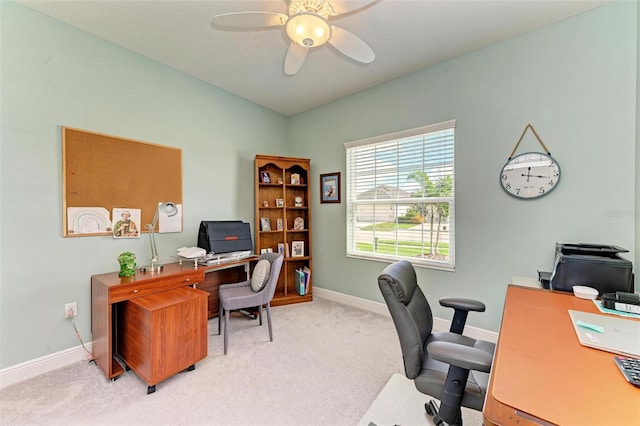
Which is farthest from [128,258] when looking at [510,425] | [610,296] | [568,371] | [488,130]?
[488,130]

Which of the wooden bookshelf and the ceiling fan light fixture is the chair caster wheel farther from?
the ceiling fan light fixture

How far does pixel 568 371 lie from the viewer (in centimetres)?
83

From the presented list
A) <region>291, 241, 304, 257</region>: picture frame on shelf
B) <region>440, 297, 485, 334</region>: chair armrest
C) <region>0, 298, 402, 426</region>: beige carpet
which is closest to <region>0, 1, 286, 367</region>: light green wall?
<region>0, 298, 402, 426</region>: beige carpet

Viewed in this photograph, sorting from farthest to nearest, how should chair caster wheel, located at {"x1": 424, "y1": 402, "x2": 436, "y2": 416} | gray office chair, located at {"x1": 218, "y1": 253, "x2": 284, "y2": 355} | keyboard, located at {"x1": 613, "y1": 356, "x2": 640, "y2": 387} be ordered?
gray office chair, located at {"x1": 218, "y1": 253, "x2": 284, "y2": 355} < chair caster wheel, located at {"x1": 424, "y1": 402, "x2": 436, "y2": 416} < keyboard, located at {"x1": 613, "y1": 356, "x2": 640, "y2": 387}

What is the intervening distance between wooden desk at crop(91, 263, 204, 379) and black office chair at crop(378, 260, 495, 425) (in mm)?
1829

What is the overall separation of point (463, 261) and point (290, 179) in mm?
2394

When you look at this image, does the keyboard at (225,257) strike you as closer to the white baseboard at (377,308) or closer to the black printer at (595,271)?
the white baseboard at (377,308)

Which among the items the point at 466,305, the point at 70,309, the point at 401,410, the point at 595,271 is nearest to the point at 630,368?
→ the point at 466,305

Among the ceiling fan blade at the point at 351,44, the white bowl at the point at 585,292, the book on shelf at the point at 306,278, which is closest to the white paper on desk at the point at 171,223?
the book on shelf at the point at 306,278

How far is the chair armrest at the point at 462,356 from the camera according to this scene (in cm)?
97

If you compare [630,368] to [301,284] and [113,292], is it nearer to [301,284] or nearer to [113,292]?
[113,292]

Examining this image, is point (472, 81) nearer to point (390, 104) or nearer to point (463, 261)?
point (390, 104)

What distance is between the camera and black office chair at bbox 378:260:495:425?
1.04m

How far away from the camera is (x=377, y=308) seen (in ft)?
10.3
